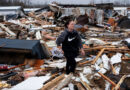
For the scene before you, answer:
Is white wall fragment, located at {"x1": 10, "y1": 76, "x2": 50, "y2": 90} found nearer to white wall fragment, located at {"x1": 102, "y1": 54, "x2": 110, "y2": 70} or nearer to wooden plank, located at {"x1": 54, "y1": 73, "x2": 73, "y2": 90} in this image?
wooden plank, located at {"x1": 54, "y1": 73, "x2": 73, "y2": 90}

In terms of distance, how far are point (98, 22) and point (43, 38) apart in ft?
25.5

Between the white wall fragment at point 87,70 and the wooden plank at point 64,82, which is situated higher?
the wooden plank at point 64,82

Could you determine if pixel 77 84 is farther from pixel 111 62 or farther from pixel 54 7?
pixel 54 7

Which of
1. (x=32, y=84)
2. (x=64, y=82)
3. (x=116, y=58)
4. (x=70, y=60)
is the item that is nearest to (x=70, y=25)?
(x=70, y=60)

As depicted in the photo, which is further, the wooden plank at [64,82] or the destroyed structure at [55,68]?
the destroyed structure at [55,68]

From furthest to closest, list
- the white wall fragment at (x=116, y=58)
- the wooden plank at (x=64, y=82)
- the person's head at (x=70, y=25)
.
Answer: the white wall fragment at (x=116, y=58) < the person's head at (x=70, y=25) < the wooden plank at (x=64, y=82)

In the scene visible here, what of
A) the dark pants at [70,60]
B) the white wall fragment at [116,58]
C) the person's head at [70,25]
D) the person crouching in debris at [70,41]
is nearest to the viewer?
the person's head at [70,25]

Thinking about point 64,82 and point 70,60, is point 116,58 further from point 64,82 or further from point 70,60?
point 64,82

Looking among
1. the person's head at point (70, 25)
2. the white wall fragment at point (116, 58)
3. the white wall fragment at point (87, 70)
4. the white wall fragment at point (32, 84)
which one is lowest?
the white wall fragment at point (87, 70)

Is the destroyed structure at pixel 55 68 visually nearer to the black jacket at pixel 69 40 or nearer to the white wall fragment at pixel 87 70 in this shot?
the white wall fragment at pixel 87 70

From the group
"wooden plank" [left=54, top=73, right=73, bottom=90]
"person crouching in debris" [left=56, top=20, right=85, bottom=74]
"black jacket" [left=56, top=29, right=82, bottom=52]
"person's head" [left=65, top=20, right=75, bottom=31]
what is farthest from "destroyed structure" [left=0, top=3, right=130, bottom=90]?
"person's head" [left=65, top=20, right=75, bottom=31]

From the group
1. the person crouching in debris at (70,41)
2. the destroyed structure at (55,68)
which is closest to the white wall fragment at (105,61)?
the destroyed structure at (55,68)

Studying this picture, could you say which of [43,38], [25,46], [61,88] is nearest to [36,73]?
[25,46]

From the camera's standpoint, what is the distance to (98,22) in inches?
601
